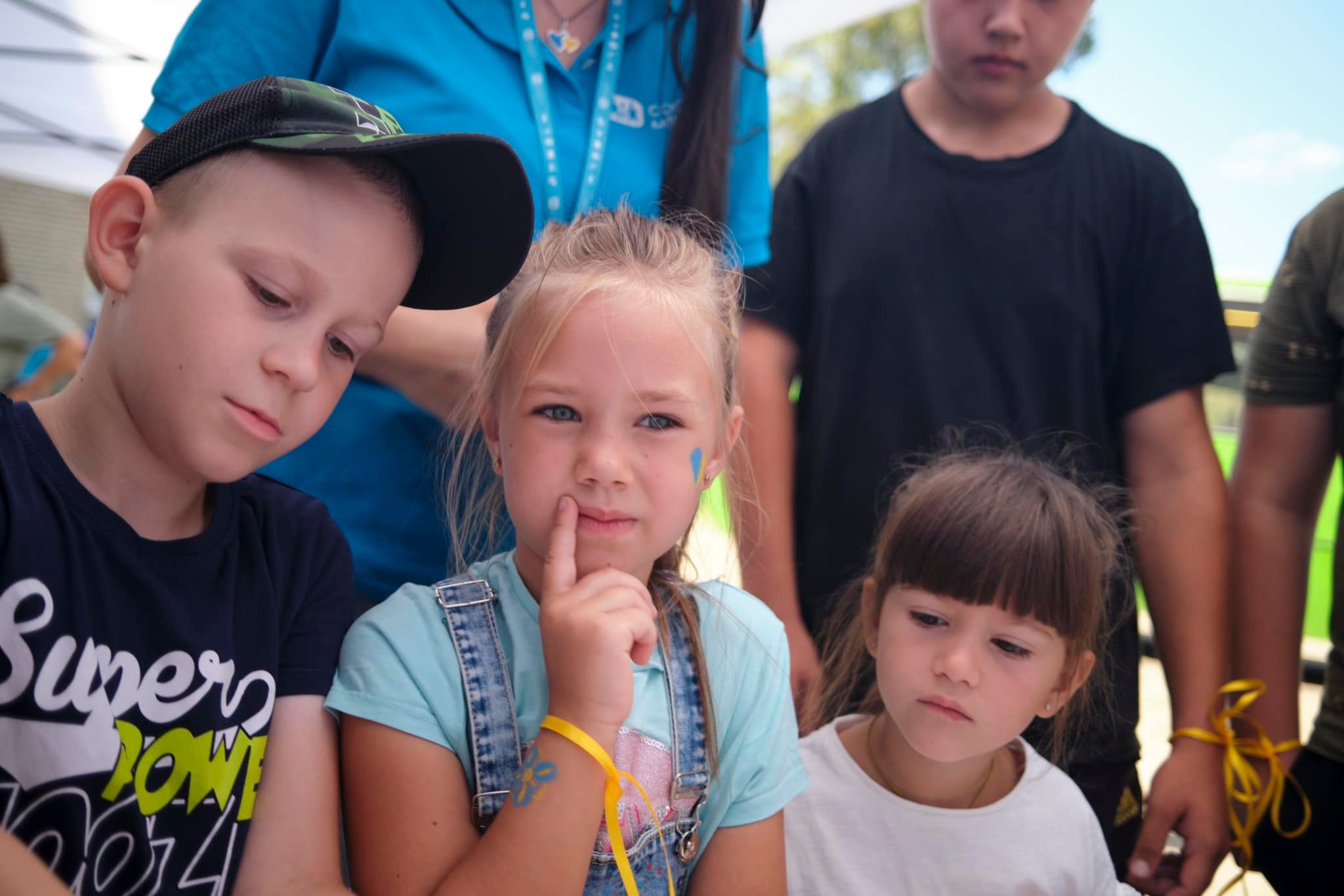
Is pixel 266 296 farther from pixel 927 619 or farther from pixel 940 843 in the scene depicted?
pixel 940 843

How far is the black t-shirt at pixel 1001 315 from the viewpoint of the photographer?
163cm

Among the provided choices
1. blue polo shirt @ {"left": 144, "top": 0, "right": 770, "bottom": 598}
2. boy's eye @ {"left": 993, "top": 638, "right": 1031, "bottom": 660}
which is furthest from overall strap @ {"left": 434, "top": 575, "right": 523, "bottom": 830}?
boy's eye @ {"left": 993, "top": 638, "right": 1031, "bottom": 660}

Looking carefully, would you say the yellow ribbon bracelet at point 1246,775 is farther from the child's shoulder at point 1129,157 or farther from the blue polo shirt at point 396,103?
the blue polo shirt at point 396,103

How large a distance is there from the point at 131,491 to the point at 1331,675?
181 cm

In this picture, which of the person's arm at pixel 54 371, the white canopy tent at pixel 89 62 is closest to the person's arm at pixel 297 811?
the white canopy tent at pixel 89 62

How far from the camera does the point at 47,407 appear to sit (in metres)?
0.90

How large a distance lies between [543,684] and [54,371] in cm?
422

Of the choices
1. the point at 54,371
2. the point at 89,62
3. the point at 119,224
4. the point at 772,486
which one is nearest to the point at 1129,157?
the point at 772,486

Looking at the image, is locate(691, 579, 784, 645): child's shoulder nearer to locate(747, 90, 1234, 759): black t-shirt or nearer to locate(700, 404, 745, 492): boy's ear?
locate(700, 404, 745, 492): boy's ear

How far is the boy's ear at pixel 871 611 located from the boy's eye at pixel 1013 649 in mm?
183

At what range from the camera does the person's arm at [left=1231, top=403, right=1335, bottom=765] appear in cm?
169

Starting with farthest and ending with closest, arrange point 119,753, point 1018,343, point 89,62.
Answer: point 89,62 → point 1018,343 → point 119,753

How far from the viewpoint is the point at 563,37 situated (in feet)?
4.59

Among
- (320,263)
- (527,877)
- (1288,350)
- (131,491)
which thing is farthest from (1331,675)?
(131,491)
